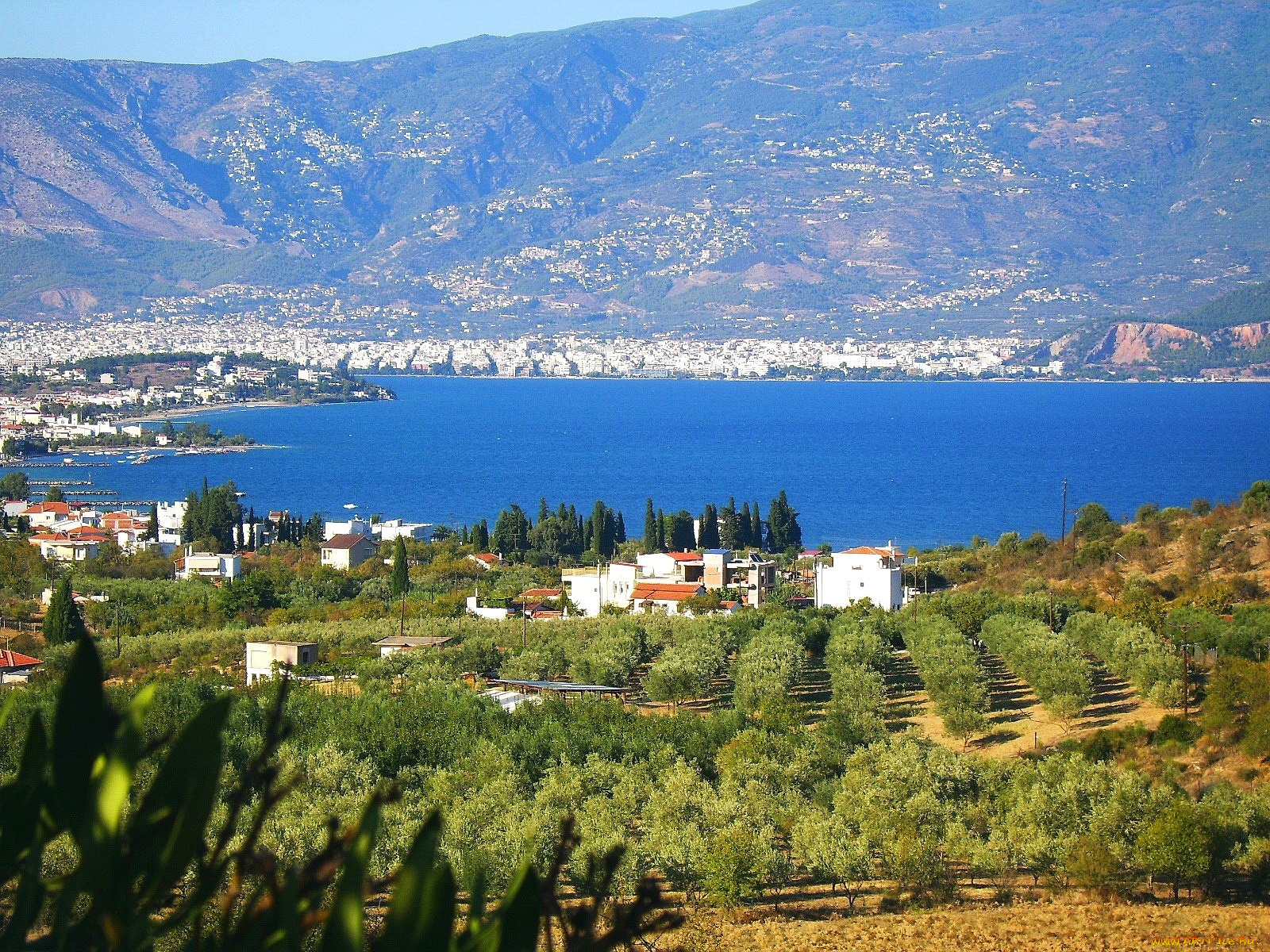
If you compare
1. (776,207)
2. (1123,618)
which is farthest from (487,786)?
(776,207)

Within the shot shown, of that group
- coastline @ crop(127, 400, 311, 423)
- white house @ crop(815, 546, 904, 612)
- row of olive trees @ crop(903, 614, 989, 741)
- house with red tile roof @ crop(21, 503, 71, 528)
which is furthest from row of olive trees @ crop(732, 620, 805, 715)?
coastline @ crop(127, 400, 311, 423)

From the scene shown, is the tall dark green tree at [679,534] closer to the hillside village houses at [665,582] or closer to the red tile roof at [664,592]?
the hillside village houses at [665,582]

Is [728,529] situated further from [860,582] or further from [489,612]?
[489,612]

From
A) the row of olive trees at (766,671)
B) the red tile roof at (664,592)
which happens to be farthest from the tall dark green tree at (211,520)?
the row of olive trees at (766,671)

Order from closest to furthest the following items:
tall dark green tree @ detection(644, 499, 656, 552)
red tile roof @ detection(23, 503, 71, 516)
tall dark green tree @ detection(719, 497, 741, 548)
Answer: tall dark green tree @ detection(644, 499, 656, 552)
tall dark green tree @ detection(719, 497, 741, 548)
red tile roof @ detection(23, 503, 71, 516)

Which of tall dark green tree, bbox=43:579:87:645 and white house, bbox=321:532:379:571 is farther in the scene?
white house, bbox=321:532:379:571

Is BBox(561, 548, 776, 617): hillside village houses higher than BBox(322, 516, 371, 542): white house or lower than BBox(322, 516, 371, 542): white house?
lower

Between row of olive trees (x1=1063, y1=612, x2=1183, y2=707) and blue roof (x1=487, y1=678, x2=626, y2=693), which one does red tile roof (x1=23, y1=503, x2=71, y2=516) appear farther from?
row of olive trees (x1=1063, y1=612, x2=1183, y2=707)

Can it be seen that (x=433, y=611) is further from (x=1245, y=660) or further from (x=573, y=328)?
(x=573, y=328)
